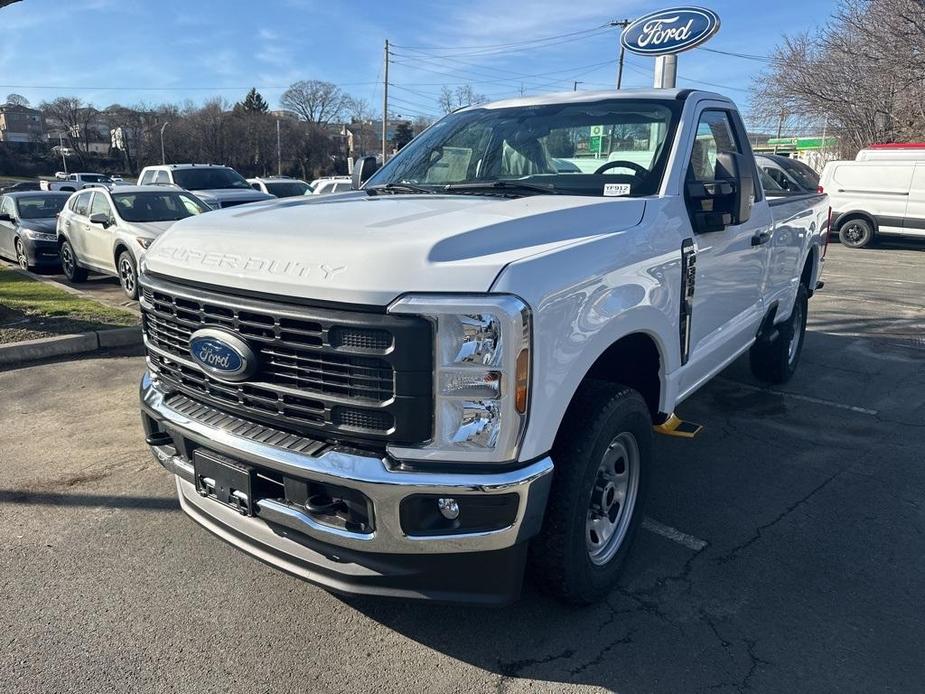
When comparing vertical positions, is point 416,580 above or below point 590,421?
below

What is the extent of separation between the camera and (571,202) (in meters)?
2.97

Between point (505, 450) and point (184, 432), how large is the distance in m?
1.30

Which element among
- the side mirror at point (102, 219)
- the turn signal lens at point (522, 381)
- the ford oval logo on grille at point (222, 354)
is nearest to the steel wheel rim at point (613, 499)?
the turn signal lens at point (522, 381)

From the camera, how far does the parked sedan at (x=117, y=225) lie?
9648 millimetres

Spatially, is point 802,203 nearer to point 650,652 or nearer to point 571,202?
point 571,202

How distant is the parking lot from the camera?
2.54 meters

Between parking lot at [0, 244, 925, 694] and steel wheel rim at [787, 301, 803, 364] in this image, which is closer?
parking lot at [0, 244, 925, 694]

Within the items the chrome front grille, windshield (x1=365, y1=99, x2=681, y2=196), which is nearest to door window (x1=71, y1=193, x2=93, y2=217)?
windshield (x1=365, y1=99, x2=681, y2=196)

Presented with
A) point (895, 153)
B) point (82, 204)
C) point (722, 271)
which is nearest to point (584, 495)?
point (722, 271)

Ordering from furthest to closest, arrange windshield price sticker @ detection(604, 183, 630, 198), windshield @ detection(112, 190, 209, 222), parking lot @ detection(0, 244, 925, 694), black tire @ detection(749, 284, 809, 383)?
windshield @ detection(112, 190, 209, 222)
black tire @ detection(749, 284, 809, 383)
windshield price sticker @ detection(604, 183, 630, 198)
parking lot @ detection(0, 244, 925, 694)

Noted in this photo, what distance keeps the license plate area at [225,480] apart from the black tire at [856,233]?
19540 mm

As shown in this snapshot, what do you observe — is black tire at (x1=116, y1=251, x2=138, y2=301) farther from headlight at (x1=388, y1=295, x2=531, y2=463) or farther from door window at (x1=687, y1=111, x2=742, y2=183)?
headlight at (x1=388, y1=295, x2=531, y2=463)

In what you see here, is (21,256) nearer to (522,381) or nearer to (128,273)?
(128,273)

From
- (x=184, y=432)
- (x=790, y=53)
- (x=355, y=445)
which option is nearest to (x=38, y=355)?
(x=184, y=432)
